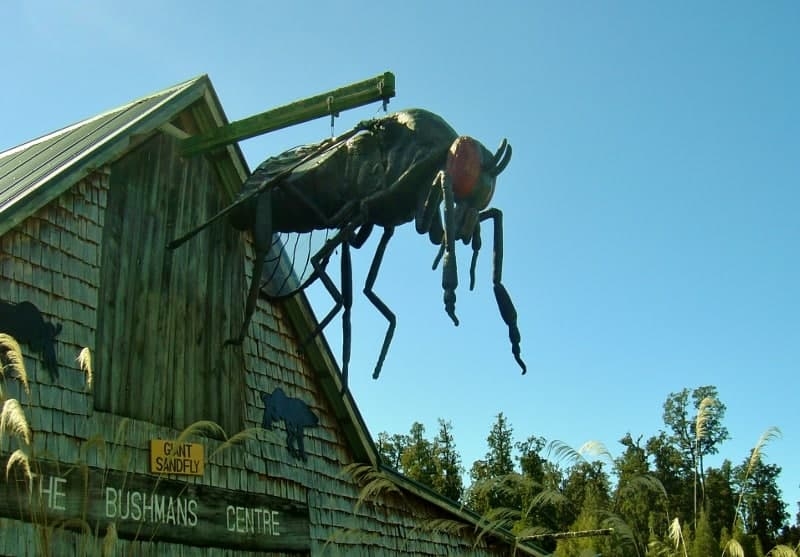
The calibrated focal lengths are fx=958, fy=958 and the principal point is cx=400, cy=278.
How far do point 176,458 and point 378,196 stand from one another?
2982 mm

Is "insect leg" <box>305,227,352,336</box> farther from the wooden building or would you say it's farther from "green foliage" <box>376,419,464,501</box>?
"green foliage" <box>376,419,464,501</box>

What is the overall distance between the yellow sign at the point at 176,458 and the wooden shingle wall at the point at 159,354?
0.35 feet

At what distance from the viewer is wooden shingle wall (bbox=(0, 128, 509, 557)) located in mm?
7762

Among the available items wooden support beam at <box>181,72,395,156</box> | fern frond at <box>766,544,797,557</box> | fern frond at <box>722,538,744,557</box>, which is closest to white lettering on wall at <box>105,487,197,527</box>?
wooden support beam at <box>181,72,395,156</box>

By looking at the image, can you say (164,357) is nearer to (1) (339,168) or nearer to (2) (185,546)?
(2) (185,546)

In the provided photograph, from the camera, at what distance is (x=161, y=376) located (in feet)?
29.2

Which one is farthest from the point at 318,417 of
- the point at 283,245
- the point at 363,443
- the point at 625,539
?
→ the point at 625,539

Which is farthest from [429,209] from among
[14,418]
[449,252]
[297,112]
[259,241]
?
[14,418]

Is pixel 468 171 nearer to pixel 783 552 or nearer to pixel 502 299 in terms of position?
pixel 502 299

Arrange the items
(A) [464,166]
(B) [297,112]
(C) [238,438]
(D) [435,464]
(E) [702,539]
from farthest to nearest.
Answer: (D) [435,464] → (B) [297,112] → (C) [238,438] → (A) [464,166] → (E) [702,539]

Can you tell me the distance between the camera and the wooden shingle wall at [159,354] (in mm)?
7762

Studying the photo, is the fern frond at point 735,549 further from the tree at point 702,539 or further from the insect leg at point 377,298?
the insect leg at point 377,298

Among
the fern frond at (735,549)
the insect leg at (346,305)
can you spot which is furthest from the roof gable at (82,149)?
the fern frond at (735,549)

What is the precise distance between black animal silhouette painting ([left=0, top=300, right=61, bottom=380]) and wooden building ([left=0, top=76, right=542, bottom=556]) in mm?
16
